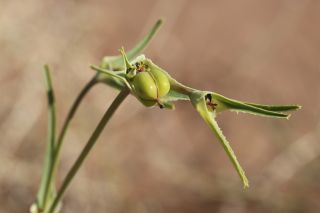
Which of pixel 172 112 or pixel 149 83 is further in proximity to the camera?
pixel 172 112

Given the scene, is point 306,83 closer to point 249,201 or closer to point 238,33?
point 238,33

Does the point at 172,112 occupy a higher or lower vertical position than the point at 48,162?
higher

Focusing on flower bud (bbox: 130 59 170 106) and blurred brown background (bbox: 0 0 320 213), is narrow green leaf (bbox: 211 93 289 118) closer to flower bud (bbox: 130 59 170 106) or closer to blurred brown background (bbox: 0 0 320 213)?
flower bud (bbox: 130 59 170 106)

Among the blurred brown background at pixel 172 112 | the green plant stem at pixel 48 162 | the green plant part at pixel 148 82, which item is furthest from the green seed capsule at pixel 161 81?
the blurred brown background at pixel 172 112

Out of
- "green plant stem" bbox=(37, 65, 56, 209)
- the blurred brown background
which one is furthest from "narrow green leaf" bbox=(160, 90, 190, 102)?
the blurred brown background

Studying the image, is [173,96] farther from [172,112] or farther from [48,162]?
[172,112]

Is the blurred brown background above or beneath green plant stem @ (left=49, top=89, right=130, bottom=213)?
above

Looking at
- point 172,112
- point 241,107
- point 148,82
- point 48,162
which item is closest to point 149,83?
point 148,82

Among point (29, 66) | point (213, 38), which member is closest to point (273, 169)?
point (29, 66)

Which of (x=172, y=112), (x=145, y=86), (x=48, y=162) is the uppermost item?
(x=172, y=112)
